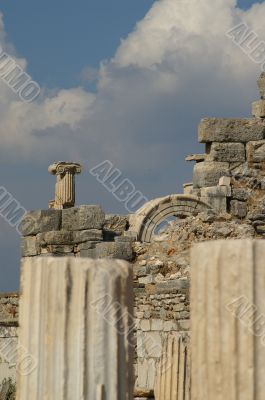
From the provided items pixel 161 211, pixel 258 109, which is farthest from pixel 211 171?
pixel 258 109

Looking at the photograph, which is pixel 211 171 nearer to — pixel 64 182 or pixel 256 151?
pixel 256 151

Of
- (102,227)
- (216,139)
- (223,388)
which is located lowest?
(223,388)

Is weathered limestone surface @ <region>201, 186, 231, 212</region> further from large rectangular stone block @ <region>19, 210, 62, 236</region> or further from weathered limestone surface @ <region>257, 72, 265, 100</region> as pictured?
large rectangular stone block @ <region>19, 210, 62, 236</region>

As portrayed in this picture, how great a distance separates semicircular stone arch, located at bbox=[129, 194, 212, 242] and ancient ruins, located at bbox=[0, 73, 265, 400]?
1 centimetres

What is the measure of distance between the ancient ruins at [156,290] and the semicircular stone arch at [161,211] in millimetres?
14

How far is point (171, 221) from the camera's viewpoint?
16297mm

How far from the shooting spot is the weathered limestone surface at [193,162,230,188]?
16.7 meters

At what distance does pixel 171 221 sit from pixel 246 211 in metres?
1.09

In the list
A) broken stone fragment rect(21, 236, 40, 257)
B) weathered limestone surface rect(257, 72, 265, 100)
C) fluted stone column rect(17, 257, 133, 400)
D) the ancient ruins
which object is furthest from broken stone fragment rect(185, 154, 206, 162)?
fluted stone column rect(17, 257, 133, 400)

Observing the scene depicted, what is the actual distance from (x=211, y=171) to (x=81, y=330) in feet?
38.2

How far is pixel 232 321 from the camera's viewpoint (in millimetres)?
4539

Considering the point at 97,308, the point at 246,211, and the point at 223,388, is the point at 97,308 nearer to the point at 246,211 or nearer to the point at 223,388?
the point at 223,388

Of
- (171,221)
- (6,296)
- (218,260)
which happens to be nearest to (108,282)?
(218,260)

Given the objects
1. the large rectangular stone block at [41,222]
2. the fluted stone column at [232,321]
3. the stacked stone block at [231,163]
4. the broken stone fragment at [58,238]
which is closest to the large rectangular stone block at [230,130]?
the stacked stone block at [231,163]
